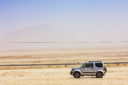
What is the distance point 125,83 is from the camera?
2195cm

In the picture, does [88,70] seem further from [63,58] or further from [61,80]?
[63,58]

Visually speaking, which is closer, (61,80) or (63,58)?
(61,80)

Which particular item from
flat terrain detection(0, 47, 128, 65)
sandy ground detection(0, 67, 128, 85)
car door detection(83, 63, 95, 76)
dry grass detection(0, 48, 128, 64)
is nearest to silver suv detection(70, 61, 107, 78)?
car door detection(83, 63, 95, 76)

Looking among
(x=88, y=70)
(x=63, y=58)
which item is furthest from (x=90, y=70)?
(x=63, y=58)

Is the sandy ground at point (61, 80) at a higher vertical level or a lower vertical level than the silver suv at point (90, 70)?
lower

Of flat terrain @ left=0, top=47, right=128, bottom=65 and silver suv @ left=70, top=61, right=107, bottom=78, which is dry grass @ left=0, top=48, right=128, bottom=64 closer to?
flat terrain @ left=0, top=47, right=128, bottom=65

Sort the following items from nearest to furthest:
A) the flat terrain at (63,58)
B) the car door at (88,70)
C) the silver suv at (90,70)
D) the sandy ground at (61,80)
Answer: the sandy ground at (61,80) → the silver suv at (90,70) → the car door at (88,70) → the flat terrain at (63,58)

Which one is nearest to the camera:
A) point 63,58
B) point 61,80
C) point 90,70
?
point 61,80

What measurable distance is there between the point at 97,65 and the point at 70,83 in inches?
205

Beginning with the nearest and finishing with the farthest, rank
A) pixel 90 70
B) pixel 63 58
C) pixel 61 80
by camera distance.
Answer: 1. pixel 61 80
2. pixel 90 70
3. pixel 63 58

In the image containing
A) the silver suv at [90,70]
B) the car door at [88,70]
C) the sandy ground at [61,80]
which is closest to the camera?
the sandy ground at [61,80]

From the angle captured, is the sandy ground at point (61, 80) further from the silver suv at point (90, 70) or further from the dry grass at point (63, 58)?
the dry grass at point (63, 58)

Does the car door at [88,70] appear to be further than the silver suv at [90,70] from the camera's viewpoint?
Yes

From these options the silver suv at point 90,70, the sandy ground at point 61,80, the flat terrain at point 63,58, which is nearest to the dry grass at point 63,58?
the flat terrain at point 63,58
